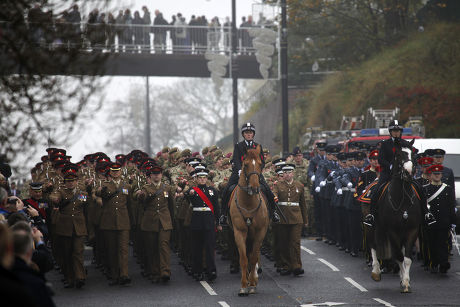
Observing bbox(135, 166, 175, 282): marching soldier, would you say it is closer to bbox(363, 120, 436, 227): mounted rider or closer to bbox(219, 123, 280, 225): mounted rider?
bbox(219, 123, 280, 225): mounted rider

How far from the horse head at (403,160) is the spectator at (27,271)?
8351 mm

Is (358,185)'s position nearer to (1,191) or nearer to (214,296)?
(214,296)

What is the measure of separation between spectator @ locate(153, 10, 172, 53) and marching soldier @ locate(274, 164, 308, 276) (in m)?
30.6

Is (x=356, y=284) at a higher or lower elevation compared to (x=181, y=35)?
lower

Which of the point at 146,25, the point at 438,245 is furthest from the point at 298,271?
the point at 146,25

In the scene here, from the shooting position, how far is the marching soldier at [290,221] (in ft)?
52.6

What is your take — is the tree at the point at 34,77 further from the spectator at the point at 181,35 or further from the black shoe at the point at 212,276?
the spectator at the point at 181,35

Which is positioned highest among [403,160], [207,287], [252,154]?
[252,154]

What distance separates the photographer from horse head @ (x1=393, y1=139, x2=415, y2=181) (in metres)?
13.7

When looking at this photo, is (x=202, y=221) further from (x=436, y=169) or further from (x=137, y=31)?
(x=137, y=31)

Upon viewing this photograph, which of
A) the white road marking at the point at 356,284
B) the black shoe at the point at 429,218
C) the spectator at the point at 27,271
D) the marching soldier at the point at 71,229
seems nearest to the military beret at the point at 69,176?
the marching soldier at the point at 71,229

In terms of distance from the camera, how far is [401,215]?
1406 cm

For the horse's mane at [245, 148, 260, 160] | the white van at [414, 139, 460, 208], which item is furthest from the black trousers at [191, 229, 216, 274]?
the white van at [414, 139, 460, 208]

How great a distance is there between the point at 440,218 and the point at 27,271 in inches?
432
